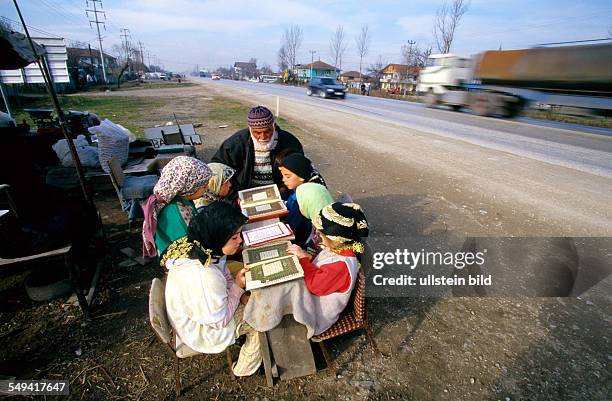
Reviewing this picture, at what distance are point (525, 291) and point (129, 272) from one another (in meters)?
4.64

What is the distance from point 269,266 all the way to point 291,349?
2.46ft

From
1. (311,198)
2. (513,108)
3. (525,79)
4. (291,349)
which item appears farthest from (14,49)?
(513,108)

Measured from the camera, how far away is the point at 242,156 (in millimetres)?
3867

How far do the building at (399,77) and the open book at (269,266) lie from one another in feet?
132

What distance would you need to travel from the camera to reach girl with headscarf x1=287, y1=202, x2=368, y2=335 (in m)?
2.19

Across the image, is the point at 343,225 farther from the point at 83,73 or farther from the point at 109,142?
the point at 83,73

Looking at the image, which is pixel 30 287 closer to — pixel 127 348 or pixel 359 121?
pixel 127 348

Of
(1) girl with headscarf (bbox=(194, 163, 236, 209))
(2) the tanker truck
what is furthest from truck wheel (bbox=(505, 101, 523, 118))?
(1) girl with headscarf (bbox=(194, 163, 236, 209))

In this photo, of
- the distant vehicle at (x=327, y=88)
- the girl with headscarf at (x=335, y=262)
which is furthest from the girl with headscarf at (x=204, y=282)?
the distant vehicle at (x=327, y=88)

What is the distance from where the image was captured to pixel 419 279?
3715 millimetres

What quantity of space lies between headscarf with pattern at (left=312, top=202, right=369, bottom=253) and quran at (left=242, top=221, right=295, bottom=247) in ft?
1.11

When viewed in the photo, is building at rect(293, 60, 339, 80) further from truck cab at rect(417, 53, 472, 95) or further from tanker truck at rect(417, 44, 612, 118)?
tanker truck at rect(417, 44, 612, 118)

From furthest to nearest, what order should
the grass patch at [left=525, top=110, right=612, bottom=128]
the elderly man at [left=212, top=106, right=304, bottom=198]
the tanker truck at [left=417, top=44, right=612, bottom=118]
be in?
the grass patch at [left=525, top=110, right=612, bottom=128], the tanker truck at [left=417, top=44, right=612, bottom=118], the elderly man at [left=212, top=106, right=304, bottom=198]

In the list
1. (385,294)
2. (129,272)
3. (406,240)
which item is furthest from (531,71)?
(129,272)
